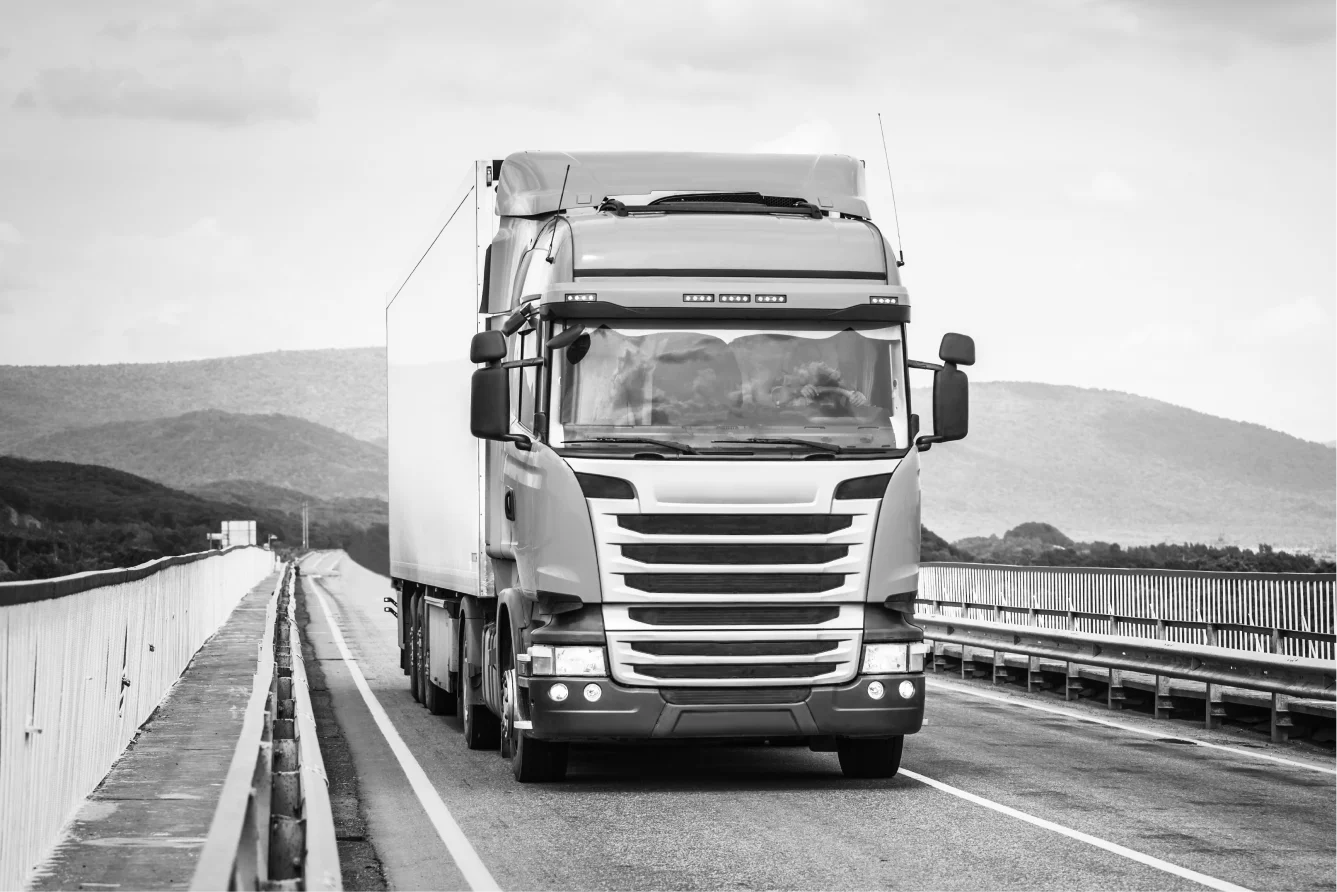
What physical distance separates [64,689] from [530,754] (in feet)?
11.7

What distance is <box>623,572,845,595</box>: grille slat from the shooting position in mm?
11305

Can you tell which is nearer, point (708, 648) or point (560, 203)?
point (708, 648)

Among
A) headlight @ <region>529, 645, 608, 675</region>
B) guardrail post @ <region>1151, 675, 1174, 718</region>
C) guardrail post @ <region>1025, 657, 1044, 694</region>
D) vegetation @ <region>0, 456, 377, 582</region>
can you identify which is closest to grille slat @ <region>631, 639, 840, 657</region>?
headlight @ <region>529, 645, 608, 675</region>

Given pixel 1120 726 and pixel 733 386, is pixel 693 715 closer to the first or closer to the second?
pixel 733 386

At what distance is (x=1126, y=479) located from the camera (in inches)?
6865

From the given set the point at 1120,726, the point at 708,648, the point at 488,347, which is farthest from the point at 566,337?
the point at 1120,726

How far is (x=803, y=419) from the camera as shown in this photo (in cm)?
1167

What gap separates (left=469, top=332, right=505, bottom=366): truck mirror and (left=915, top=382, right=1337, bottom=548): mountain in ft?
426

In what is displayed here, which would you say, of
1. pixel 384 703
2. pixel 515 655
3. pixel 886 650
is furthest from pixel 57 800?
pixel 384 703

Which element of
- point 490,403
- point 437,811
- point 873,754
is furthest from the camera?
point 873,754

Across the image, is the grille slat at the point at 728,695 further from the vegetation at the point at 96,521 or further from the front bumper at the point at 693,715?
the vegetation at the point at 96,521

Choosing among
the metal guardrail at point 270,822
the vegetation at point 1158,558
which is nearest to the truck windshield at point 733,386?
the metal guardrail at point 270,822

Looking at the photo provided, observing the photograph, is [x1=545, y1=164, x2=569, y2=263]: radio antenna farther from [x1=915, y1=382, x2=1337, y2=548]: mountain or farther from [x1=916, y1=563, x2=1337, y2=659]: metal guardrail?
[x1=915, y1=382, x2=1337, y2=548]: mountain

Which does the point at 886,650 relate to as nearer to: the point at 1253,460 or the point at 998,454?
the point at 998,454
